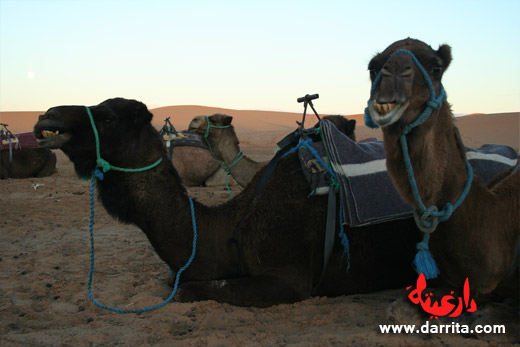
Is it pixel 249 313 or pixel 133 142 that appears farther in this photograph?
pixel 133 142

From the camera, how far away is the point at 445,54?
110 inches

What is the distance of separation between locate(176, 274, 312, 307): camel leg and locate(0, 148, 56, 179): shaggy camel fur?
10.6 m

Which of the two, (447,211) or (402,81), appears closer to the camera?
(402,81)

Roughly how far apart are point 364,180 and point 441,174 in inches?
50.5

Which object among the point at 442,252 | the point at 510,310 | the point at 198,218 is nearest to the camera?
the point at 442,252

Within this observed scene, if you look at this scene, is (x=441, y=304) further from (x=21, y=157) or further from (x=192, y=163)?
(x=21, y=157)

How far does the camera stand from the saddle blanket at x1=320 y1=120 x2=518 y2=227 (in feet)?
12.9

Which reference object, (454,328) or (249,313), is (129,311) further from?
(454,328)

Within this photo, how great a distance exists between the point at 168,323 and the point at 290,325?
91 centimetres

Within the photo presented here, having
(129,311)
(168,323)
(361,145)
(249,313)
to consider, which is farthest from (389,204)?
(129,311)

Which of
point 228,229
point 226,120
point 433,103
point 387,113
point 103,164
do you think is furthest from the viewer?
point 226,120

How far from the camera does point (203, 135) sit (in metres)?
7.59

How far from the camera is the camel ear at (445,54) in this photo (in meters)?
2.79

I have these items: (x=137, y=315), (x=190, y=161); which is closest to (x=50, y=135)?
(x=137, y=315)
